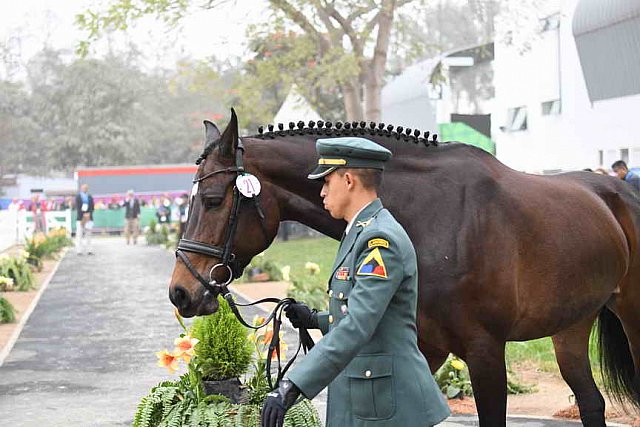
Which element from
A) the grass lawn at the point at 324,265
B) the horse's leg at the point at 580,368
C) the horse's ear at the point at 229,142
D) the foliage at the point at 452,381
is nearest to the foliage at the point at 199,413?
the horse's ear at the point at 229,142

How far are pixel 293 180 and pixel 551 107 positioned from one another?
29224mm

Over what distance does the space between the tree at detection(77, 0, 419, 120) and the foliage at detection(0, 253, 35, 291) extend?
5.54 m

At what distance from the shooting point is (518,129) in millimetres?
36156

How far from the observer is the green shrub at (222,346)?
20.5 feet

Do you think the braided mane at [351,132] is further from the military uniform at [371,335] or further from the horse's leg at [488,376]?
the military uniform at [371,335]

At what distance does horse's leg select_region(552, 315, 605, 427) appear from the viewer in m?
6.69

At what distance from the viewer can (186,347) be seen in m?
6.29

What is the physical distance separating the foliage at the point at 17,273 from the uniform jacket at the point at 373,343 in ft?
53.3

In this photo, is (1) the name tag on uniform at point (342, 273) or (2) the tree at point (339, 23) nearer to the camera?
(1) the name tag on uniform at point (342, 273)

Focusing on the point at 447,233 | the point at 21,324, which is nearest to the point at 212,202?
the point at 447,233

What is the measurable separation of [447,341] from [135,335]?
9.02 m

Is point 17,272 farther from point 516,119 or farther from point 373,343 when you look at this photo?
point 516,119

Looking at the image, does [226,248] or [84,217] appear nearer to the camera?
[226,248]

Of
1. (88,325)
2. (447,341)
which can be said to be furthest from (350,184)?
(88,325)
